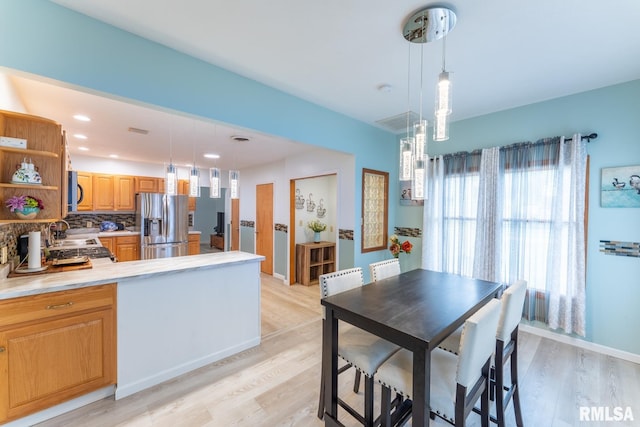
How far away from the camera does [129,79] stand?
1748mm

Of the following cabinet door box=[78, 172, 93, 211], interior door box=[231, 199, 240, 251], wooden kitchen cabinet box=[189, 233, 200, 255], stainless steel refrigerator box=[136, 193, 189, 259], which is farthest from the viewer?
interior door box=[231, 199, 240, 251]

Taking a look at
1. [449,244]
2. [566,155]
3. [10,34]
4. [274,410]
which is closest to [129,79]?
[10,34]

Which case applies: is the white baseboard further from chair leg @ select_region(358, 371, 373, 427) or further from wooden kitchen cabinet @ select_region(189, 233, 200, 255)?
wooden kitchen cabinet @ select_region(189, 233, 200, 255)

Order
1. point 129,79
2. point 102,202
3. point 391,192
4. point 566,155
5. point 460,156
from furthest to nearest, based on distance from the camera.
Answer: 1. point 102,202
2. point 391,192
3. point 460,156
4. point 566,155
5. point 129,79

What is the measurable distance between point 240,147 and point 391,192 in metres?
2.50

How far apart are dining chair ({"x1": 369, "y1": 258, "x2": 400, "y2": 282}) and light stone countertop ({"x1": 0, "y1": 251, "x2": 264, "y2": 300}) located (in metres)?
1.18

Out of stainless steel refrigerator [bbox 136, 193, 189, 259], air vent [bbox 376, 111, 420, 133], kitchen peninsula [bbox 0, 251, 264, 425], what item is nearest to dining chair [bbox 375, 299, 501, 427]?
kitchen peninsula [bbox 0, 251, 264, 425]

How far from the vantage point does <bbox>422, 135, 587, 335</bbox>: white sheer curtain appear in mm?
2570

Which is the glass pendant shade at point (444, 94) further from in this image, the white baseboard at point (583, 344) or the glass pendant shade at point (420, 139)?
the white baseboard at point (583, 344)

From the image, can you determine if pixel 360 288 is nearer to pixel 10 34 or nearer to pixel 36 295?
pixel 36 295

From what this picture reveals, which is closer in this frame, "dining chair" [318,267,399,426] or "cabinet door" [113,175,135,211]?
"dining chair" [318,267,399,426]

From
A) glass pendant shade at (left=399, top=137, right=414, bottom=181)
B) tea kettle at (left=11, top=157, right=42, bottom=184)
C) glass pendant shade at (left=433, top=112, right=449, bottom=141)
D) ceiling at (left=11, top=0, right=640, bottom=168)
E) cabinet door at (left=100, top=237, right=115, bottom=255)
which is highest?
ceiling at (left=11, top=0, right=640, bottom=168)

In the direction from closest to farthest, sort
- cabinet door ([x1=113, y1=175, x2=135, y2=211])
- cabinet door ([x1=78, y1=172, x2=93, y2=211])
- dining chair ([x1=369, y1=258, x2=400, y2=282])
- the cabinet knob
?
the cabinet knob, dining chair ([x1=369, y1=258, x2=400, y2=282]), cabinet door ([x1=78, y1=172, x2=93, y2=211]), cabinet door ([x1=113, y1=175, x2=135, y2=211])

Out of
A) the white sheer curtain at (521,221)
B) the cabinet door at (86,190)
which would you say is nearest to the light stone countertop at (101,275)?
the white sheer curtain at (521,221)
